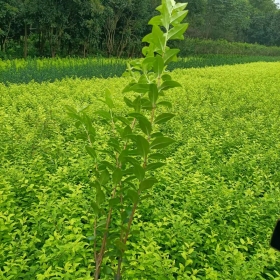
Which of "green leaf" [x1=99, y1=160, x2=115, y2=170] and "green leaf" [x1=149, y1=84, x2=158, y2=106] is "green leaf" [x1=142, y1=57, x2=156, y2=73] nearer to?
"green leaf" [x1=149, y1=84, x2=158, y2=106]

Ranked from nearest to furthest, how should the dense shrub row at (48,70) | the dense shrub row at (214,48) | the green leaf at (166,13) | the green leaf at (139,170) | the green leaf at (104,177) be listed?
the green leaf at (166,13), the green leaf at (139,170), the green leaf at (104,177), the dense shrub row at (48,70), the dense shrub row at (214,48)

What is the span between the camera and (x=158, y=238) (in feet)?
8.57

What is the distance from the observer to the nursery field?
7.14 ft

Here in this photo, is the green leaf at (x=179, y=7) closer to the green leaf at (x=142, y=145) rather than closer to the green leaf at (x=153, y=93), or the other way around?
the green leaf at (x=153, y=93)

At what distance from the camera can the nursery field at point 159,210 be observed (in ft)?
7.14

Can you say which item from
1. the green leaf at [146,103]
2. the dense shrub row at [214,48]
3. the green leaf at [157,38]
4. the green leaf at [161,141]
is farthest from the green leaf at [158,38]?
the dense shrub row at [214,48]

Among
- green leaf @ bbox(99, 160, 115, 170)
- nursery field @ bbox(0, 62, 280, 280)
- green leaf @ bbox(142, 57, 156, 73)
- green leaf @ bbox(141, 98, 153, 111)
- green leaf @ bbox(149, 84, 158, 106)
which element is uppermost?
green leaf @ bbox(142, 57, 156, 73)

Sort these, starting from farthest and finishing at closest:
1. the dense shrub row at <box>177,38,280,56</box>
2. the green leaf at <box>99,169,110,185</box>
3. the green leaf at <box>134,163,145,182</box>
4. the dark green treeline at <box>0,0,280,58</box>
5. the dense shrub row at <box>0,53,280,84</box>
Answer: the dense shrub row at <box>177,38,280,56</box>, the dark green treeline at <box>0,0,280,58</box>, the dense shrub row at <box>0,53,280,84</box>, the green leaf at <box>99,169,110,185</box>, the green leaf at <box>134,163,145,182</box>

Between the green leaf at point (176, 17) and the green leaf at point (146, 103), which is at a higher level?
the green leaf at point (176, 17)

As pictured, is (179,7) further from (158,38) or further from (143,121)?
(143,121)

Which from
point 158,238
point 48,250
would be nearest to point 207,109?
point 158,238

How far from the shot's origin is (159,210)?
294 centimetres

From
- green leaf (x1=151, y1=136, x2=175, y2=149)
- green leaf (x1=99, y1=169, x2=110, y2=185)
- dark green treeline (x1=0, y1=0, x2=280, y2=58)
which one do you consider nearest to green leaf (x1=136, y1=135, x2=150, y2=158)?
green leaf (x1=151, y1=136, x2=175, y2=149)

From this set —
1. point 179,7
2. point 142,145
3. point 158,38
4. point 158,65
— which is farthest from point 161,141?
point 179,7
